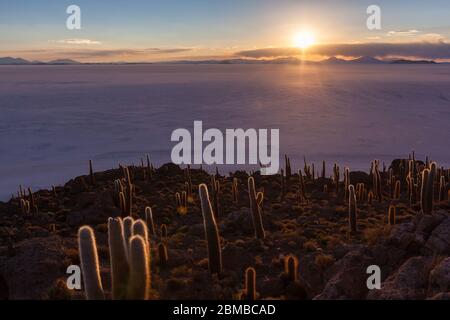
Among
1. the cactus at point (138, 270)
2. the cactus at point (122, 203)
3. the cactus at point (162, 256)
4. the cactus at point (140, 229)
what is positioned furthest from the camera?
the cactus at point (122, 203)

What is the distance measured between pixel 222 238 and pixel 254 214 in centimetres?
166

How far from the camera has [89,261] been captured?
25.3 ft

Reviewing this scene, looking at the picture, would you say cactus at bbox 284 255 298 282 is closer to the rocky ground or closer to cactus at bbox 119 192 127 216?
the rocky ground

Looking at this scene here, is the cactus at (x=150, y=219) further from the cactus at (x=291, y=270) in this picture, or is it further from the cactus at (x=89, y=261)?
the cactus at (x=89, y=261)

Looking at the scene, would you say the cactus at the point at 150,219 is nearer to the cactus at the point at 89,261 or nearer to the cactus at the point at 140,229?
the cactus at the point at 140,229

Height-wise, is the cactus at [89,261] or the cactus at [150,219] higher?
the cactus at [89,261]

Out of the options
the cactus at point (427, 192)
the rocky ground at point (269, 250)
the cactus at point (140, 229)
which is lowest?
the rocky ground at point (269, 250)

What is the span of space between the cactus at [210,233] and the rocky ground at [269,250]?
32cm

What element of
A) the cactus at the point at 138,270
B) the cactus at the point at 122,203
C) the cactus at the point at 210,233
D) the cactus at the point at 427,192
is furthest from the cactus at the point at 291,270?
the cactus at the point at 122,203

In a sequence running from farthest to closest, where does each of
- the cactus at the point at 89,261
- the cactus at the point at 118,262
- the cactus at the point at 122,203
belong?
the cactus at the point at 122,203, the cactus at the point at 118,262, the cactus at the point at 89,261

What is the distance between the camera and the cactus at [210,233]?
12359 mm

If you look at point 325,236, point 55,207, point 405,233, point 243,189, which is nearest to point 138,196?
point 55,207

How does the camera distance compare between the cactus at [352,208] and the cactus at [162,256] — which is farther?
the cactus at [352,208]
